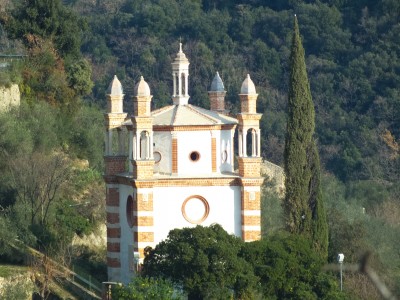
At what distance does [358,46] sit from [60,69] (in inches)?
1430

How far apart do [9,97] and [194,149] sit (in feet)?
42.1

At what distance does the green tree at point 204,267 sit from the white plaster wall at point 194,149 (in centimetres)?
312

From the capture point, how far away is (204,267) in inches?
1617

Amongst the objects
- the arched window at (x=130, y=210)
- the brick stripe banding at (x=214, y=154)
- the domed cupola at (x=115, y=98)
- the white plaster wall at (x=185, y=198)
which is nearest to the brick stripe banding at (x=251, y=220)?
the white plaster wall at (x=185, y=198)

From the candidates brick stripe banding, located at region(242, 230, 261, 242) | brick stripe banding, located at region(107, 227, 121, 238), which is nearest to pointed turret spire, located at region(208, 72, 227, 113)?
brick stripe banding, located at region(107, 227, 121, 238)

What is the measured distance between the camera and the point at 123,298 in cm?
4081

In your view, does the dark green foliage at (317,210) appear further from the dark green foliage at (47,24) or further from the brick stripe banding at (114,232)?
the dark green foliage at (47,24)

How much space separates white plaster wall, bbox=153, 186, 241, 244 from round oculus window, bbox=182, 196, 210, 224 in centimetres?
9

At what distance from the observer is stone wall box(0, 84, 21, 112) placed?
56.0 meters

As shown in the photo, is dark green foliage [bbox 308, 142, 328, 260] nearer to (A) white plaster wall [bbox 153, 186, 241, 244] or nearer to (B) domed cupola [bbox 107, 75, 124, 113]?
(A) white plaster wall [bbox 153, 186, 241, 244]

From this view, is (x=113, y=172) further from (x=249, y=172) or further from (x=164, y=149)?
(x=249, y=172)

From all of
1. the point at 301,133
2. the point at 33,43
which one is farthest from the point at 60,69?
the point at 301,133

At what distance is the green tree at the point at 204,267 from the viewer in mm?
41094

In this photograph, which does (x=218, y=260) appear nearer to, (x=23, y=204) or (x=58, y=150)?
(x=23, y=204)
